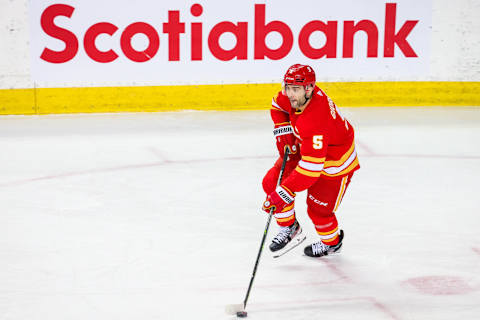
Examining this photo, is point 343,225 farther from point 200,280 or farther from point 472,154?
point 472,154

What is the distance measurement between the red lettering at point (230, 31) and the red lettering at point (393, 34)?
4.90 ft

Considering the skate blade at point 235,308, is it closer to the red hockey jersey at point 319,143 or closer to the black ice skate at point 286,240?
the red hockey jersey at point 319,143

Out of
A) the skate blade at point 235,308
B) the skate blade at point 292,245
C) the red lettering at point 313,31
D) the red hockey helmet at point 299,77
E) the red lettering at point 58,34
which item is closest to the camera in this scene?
the skate blade at point 235,308

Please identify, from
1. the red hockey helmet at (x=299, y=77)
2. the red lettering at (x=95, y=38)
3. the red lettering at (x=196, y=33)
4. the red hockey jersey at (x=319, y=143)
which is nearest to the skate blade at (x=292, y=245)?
the red hockey jersey at (x=319, y=143)

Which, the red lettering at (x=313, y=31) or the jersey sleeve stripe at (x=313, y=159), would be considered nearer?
the jersey sleeve stripe at (x=313, y=159)

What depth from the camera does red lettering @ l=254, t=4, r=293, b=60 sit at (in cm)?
816

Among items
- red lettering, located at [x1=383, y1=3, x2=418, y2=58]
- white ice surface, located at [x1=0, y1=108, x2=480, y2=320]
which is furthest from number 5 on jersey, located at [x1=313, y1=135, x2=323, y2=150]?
red lettering, located at [x1=383, y1=3, x2=418, y2=58]

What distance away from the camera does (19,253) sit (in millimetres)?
4020

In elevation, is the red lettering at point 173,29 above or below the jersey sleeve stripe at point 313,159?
below

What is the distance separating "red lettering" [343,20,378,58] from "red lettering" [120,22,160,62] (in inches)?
77.0

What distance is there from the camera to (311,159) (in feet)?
11.4

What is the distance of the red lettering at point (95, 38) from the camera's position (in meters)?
7.89

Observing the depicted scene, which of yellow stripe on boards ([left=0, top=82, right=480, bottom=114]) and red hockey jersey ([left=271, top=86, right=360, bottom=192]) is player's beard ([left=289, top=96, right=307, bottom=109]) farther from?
yellow stripe on boards ([left=0, top=82, right=480, bottom=114])

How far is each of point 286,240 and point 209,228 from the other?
1.96 ft
